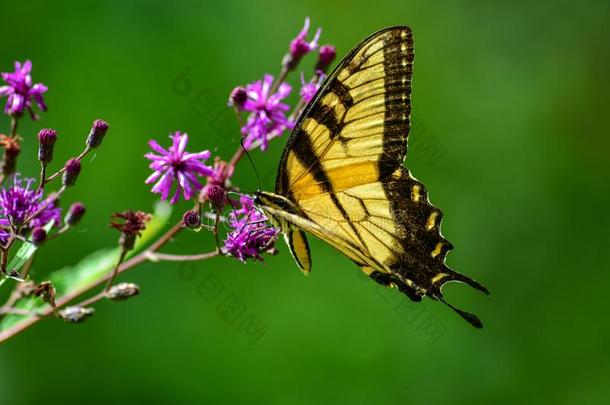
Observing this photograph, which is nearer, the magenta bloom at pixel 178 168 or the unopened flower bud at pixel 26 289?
the unopened flower bud at pixel 26 289

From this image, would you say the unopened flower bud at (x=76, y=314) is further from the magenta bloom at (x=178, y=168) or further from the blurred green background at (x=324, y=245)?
the blurred green background at (x=324, y=245)

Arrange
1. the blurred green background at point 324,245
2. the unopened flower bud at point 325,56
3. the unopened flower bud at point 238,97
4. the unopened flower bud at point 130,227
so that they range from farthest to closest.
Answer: the blurred green background at point 324,245
the unopened flower bud at point 325,56
the unopened flower bud at point 238,97
the unopened flower bud at point 130,227

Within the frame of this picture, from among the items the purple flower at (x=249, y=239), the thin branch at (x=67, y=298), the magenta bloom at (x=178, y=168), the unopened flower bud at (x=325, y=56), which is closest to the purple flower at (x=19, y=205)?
the thin branch at (x=67, y=298)

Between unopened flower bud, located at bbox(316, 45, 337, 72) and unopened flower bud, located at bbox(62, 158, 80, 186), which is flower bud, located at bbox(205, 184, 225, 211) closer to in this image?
unopened flower bud, located at bbox(62, 158, 80, 186)

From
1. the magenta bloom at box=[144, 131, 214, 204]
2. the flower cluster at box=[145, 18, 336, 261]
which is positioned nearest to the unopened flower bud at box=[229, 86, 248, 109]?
the flower cluster at box=[145, 18, 336, 261]

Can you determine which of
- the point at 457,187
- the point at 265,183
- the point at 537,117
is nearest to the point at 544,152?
the point at 537,117

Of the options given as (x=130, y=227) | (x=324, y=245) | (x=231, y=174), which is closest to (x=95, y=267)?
(x=130, y=227)

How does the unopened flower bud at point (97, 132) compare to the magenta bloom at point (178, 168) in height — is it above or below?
above
